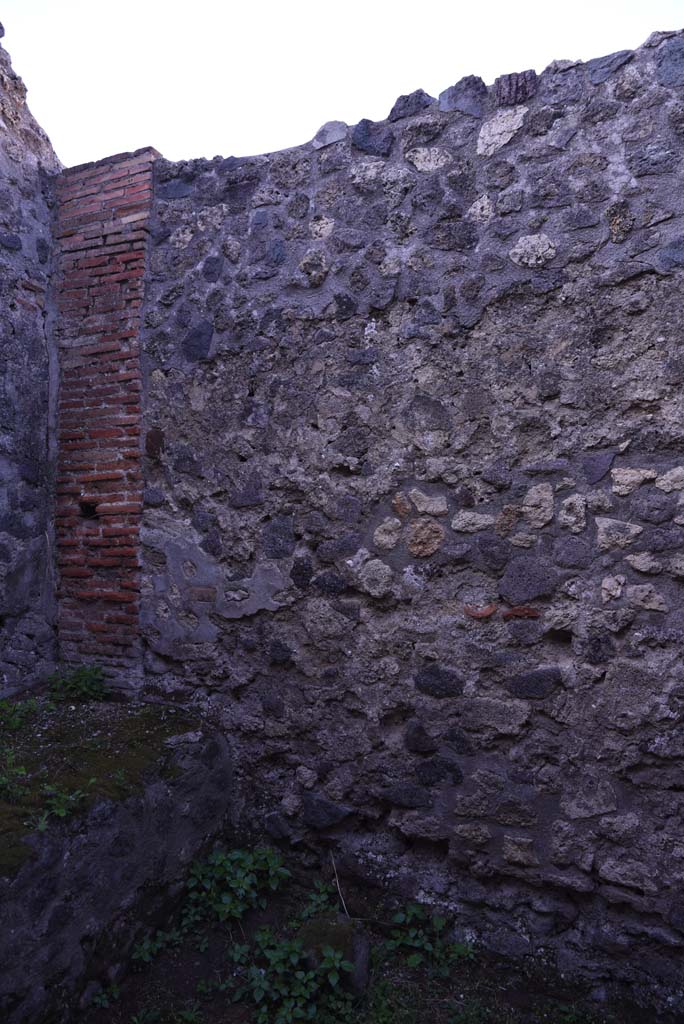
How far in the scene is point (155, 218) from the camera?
12.9 ft

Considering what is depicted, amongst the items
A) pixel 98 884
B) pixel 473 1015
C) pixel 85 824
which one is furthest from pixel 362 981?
pixel 85 824

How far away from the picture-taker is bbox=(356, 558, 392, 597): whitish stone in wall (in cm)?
329

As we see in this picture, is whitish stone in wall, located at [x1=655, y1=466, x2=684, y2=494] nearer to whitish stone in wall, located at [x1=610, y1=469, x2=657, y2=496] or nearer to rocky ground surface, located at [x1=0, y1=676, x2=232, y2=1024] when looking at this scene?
whitish stone in wall, located at [x1=610, y1=469, x2=657, y2=496]

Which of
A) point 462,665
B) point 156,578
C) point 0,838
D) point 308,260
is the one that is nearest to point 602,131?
point 308,260

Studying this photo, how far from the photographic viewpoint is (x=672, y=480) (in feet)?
9.15

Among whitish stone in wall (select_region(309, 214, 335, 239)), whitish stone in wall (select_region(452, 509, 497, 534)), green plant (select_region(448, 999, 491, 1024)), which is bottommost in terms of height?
green plant (select_region(448, 999, 491, 1024))

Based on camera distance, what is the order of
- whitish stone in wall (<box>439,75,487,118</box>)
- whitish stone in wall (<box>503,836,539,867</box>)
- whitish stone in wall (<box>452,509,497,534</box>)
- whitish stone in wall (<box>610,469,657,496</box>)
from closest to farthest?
whitish stone in wall (<box>610,469,657,496</box>)
whitish stone in wall (<box>503,836,539,867</box>)
whitish stone in wall (<box>452,509,497,534</box>)
whitish stone in wall (<box>439,75,487,118</box>)

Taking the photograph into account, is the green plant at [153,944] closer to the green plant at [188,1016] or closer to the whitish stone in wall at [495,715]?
the green plant at [188,1016]

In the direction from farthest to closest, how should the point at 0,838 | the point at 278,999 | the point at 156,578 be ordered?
1. the point at 156,578
2. the point at 278,999
3. the point at 0,838

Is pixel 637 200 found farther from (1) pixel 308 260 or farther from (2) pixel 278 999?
(2) pixel 278 999

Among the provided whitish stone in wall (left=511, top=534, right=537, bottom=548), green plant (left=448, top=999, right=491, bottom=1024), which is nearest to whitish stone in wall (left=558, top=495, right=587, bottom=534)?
whitish stone in wall (left=511, top=534, right=537, bottom=548)

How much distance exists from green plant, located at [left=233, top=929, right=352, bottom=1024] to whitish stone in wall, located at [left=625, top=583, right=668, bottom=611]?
168cm

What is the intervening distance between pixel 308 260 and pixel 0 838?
261 cm

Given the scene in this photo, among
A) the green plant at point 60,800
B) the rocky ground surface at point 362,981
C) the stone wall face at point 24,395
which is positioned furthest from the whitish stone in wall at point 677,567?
the stone wall face at point 24,395
